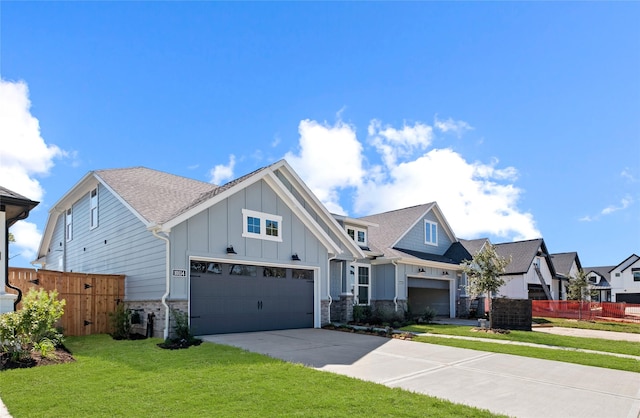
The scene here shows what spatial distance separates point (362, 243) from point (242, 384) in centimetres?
1544

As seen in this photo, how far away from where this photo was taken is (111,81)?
13281mm

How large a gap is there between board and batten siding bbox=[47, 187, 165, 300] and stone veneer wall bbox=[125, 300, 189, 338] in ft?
0.65

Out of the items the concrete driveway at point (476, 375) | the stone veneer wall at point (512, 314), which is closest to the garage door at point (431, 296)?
the stone veneer wall at point (512, 314)

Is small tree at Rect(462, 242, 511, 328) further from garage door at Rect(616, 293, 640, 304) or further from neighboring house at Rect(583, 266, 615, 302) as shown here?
neighboring house at Rect(583, 266, 615, 302)

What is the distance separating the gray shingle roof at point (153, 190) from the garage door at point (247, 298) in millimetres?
2143

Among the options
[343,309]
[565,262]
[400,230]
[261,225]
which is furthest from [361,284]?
[565,262]

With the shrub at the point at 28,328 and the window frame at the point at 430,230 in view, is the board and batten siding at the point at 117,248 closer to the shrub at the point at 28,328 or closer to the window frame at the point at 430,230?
the shrub at the point at 28,328

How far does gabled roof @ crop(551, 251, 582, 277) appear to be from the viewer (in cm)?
4072

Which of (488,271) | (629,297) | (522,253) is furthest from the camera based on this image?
(629,297)

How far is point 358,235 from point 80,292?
12.6 metres

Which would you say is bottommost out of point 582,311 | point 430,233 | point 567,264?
point 582,311

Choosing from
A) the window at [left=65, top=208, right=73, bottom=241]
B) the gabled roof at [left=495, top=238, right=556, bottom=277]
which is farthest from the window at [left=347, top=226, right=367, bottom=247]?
the gabled roof at [left=495, top=238, right=556, bottom=277]

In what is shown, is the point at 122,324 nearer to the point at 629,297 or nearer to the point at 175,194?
the point at 175,194

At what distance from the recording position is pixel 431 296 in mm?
25297
